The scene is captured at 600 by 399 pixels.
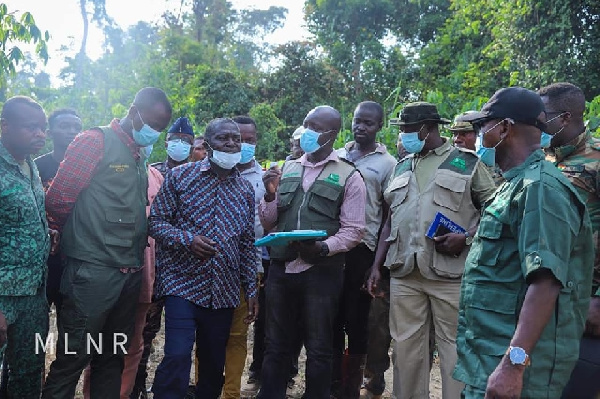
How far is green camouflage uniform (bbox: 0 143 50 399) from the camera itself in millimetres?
3076

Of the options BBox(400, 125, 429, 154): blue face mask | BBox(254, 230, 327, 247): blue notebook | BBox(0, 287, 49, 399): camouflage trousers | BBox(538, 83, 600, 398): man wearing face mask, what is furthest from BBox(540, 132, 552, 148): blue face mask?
BBox(0, 287, 49, 399): camouflage trousers

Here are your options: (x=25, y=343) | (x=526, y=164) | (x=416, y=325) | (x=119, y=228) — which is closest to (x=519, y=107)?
(x=526, y=164)

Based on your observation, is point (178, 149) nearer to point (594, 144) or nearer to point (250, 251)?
point (250, 251)

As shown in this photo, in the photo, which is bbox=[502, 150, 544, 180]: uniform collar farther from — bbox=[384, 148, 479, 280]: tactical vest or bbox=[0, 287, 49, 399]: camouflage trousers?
bbox=[0, 287, 49, 399]: camouflage trousers

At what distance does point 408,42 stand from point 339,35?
2.58m

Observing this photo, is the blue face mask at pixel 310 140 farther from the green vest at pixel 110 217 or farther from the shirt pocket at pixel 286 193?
the green vest at pixel 110 217

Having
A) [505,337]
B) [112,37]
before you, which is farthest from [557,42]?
[112,37]

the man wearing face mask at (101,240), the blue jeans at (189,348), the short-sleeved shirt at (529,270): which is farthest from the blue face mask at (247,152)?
the short-sleeved shirt at (529,270)

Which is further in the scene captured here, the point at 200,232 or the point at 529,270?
the point at 200,232

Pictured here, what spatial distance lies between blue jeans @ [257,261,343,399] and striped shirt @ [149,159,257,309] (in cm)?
23

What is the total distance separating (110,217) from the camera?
136 inches

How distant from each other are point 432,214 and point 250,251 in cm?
131

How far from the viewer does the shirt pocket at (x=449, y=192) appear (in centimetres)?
379

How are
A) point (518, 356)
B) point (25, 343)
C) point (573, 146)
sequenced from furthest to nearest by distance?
1. point (25, 343)
2. point (573, 146)
3. point (518, 356)
